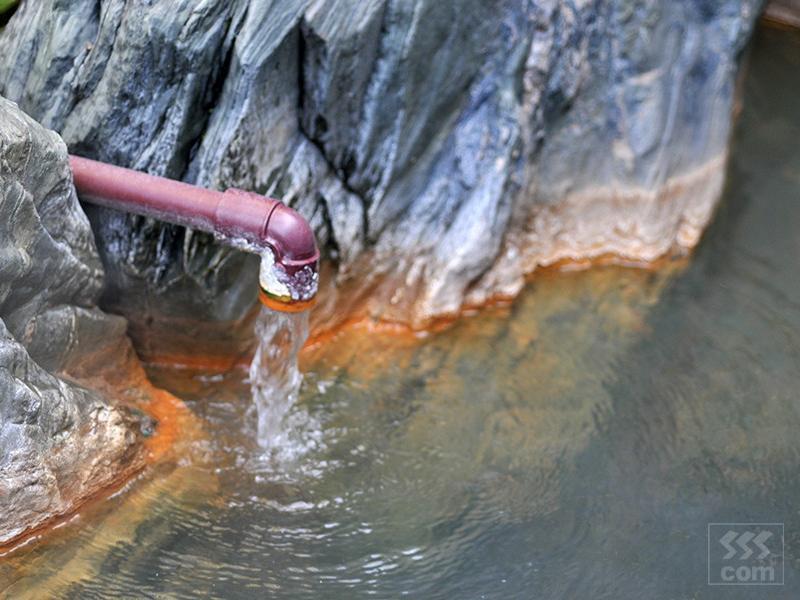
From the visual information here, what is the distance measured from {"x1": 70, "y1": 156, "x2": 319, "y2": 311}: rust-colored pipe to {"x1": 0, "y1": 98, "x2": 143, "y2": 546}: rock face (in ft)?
0.48

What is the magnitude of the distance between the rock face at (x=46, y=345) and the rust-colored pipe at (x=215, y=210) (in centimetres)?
15

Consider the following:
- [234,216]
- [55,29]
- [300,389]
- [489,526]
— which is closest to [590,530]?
[489,526]

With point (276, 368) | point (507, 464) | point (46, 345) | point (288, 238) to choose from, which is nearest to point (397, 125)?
point (288, 238)

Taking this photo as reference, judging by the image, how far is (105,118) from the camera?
4109 millimetres

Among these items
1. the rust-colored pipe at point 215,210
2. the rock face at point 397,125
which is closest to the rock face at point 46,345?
the rust-colored pipe at point 215,210

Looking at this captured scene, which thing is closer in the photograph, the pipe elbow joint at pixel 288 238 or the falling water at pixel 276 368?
the pipe elbow joint at pixel 288 238

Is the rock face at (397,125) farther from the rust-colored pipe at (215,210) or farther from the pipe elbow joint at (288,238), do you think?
the pipe elbow joint at (288,238)

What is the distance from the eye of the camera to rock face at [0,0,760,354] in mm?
4137

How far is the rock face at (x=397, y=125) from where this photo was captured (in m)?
4.14

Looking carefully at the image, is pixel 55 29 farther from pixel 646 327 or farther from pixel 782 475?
pixel 782 475

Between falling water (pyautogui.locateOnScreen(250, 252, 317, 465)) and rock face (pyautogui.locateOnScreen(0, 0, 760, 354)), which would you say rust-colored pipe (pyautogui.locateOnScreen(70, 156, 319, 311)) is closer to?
rock face (pyautogui.locateOnScreen(0, 0, 760, 354))

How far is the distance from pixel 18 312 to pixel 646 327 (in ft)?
10.5

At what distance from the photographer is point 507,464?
4.41 metres

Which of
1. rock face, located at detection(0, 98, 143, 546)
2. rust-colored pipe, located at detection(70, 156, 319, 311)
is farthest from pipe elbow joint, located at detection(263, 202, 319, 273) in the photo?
rock face, located at detection(0, 98, 143, 546)
